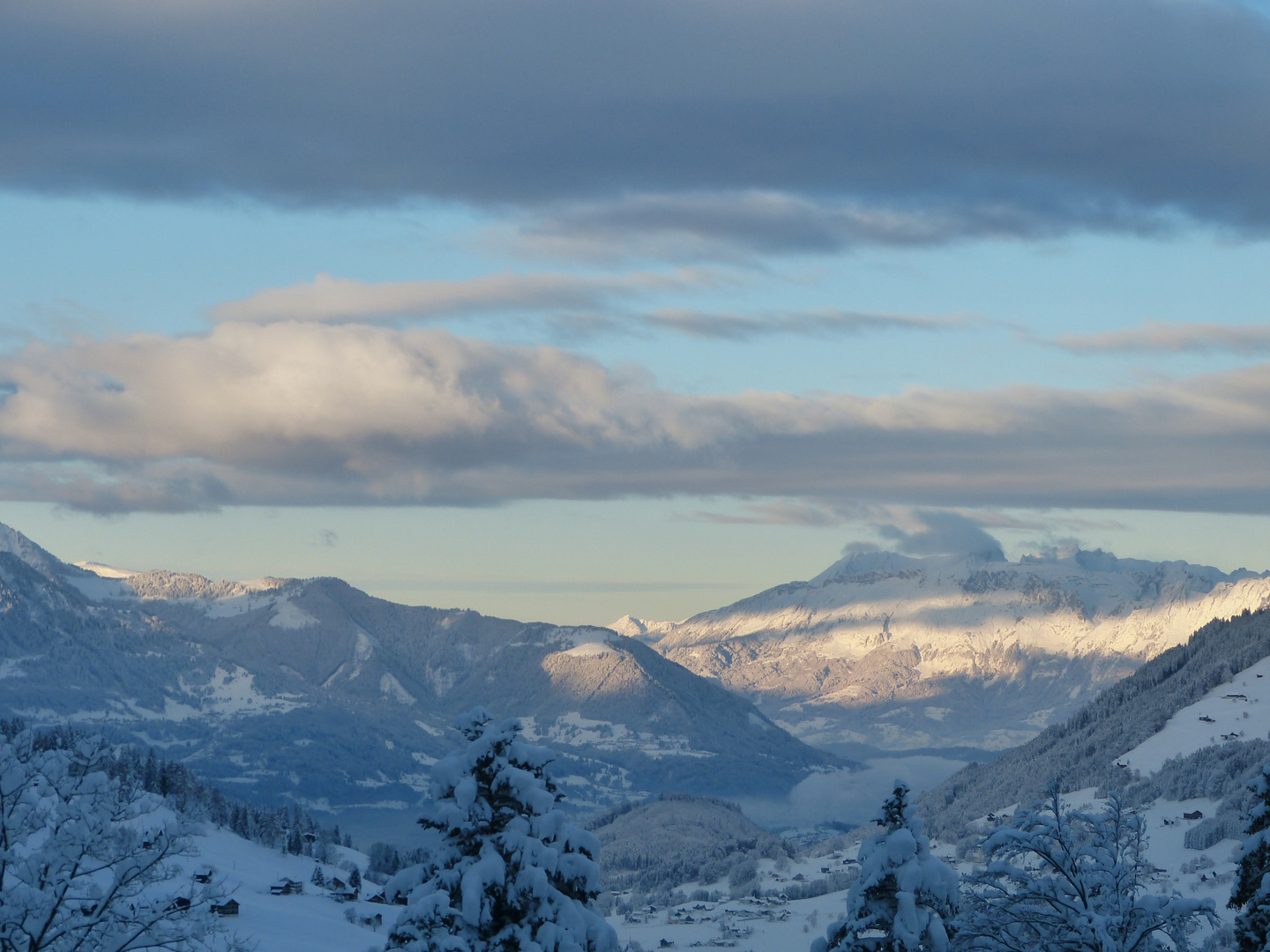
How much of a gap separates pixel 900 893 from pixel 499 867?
46.8ft

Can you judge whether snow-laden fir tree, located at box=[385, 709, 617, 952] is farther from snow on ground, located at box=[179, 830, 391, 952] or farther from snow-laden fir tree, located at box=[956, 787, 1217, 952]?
snow on ground, located at box=[179, 830, 391, 952]

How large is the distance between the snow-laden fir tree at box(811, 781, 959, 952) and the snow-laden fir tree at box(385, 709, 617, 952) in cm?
1023

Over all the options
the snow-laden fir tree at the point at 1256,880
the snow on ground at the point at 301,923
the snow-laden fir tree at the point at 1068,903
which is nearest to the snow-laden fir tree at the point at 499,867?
the snow-laden fir tree at the point at 1068,903

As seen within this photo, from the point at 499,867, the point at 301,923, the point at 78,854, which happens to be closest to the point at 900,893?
the point at 499,867

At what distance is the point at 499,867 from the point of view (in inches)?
1738

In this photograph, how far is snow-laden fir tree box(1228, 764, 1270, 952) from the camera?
181 feet

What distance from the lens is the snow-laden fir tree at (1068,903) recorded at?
47.8 m

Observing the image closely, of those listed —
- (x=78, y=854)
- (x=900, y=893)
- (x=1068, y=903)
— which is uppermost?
(x=78, y=854)

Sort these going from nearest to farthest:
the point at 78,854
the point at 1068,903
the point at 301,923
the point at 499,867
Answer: the point at 78,854 < the point at 499,867 < the point at 1068,903 < the point at 301,923

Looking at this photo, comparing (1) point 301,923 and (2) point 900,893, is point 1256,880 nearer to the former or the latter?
(2) point 900,893

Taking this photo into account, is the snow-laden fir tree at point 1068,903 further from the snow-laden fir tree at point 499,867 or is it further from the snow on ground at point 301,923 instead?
the snow on ground at point 301,923

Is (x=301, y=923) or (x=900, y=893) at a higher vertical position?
(x=900, y=893)

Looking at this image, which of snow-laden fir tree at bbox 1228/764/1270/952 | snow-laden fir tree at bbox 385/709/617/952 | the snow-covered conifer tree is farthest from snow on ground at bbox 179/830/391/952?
snow-laden fir tree at bbox 1228/764/1270/952

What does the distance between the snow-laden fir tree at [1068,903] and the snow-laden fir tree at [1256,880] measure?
5.73 m
